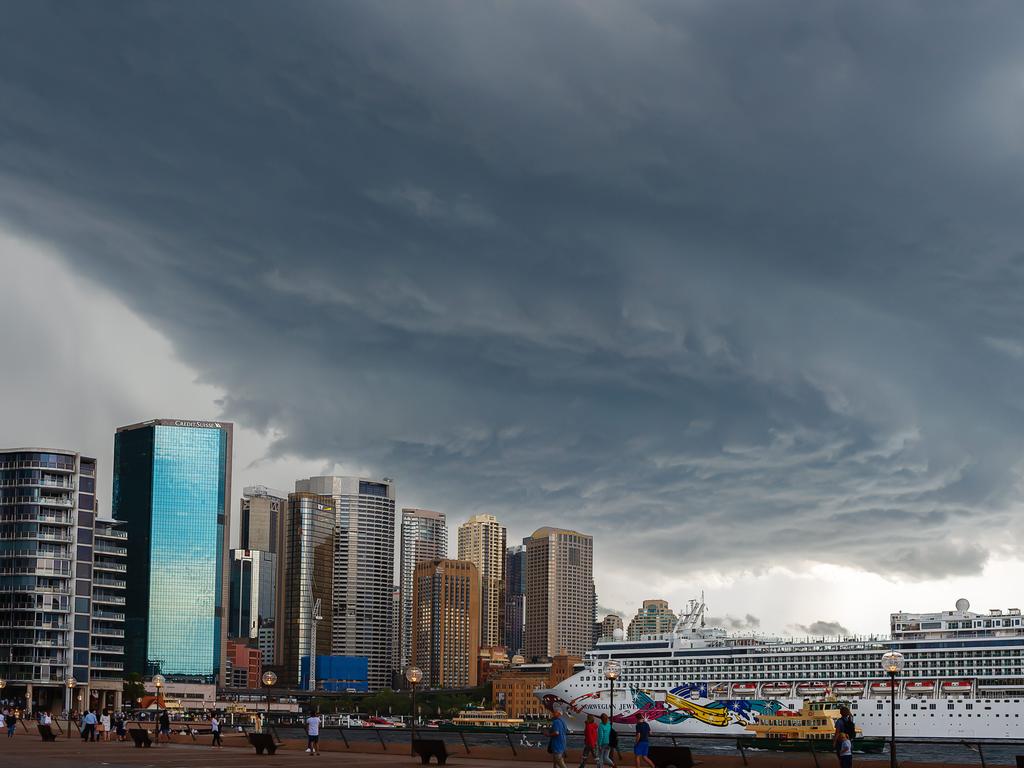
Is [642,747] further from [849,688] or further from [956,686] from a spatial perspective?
[849,688]

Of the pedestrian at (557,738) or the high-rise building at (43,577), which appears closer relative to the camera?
the pedestrian at (557,738)

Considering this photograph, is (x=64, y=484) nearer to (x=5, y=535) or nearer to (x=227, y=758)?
(x=5, y=535)

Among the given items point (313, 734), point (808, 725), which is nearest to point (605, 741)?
point (313, 734)

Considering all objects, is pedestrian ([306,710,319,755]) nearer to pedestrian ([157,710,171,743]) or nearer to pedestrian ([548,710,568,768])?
pedestrian ([157,710,171,743])

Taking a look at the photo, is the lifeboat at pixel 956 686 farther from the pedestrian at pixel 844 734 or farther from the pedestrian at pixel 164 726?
the pedestrian at pixel 844 734

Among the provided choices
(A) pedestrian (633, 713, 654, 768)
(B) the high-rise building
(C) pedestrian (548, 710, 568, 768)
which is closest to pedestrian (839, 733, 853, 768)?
(A) pedestrian (633, 713, 654, 768)

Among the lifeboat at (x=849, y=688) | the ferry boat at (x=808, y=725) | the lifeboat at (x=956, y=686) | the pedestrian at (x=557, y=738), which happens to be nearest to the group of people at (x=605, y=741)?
the pedestrian at (x=557, y=738)
